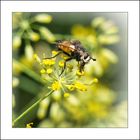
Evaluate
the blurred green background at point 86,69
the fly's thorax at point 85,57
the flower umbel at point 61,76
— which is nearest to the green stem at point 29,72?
the blurred green background at point 86,69

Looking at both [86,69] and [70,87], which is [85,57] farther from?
[70,87]

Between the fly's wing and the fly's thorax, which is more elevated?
the fly's wing

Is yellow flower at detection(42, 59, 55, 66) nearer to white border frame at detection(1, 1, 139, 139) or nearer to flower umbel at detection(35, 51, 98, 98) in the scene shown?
flower umbel at detection(35, 51, 98, 98)

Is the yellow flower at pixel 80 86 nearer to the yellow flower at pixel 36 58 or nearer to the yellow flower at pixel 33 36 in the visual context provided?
the yellow flower at pixel 36 58

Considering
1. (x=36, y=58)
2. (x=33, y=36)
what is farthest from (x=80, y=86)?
(x=33, y=36)

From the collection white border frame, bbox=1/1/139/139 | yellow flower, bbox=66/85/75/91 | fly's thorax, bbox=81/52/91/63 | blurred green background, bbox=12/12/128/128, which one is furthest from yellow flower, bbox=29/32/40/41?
yellow flower, bbox=66/85/75/91
